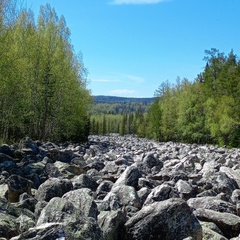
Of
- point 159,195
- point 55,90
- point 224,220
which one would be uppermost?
point 55,90

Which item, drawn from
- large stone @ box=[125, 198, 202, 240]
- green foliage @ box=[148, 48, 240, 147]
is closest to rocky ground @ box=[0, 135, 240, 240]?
large stone @ box=[125, 198, 202, 240]

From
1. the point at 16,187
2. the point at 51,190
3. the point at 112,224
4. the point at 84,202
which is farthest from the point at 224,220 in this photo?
the point at 16,187

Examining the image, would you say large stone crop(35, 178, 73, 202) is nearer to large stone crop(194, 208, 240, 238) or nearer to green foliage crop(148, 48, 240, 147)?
large stone crop(194, 208, 240, 238)

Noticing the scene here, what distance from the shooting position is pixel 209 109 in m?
56.4

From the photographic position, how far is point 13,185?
9.18m

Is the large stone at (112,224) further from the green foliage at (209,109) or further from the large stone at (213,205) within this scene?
the green foliage at (209,109)

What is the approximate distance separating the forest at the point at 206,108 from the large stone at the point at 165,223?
42.4 m

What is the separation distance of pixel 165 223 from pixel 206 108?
56539mm

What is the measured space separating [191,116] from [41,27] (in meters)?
35.9

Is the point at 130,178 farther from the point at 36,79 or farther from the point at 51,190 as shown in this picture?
the point at 36,79

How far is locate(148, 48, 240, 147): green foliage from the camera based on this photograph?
1940 inches

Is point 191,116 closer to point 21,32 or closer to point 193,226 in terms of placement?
point 21,32

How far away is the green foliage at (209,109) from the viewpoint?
49281 millimetres

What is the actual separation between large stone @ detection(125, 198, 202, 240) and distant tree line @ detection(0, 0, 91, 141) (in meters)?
18.0
